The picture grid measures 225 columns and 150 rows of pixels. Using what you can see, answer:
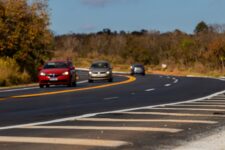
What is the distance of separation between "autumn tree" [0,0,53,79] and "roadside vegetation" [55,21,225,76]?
31.6m

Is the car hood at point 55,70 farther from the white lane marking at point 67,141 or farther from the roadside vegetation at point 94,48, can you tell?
the white lane marking at point 67,141

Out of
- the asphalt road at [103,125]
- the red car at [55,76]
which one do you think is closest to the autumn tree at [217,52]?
the red car at [55,76]

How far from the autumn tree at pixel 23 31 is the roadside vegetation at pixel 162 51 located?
31625 millimetres

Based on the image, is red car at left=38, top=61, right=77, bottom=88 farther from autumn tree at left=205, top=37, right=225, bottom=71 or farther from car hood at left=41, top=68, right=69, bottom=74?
autumn tree at left=205, top=37, right=225, bottom=71

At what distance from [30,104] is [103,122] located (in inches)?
285

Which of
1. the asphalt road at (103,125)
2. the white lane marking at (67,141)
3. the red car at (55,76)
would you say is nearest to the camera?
the white lane marking at (67,141)

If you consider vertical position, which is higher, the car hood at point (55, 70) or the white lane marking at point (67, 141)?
→ the car hood at point (55, 70)

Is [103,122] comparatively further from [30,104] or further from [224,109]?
[30,104]

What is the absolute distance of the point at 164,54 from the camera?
10675 centimetres

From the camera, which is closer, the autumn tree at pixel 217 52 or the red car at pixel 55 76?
the red car at pixel 55 76

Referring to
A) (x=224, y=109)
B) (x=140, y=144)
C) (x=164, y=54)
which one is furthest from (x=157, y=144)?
(x=164, y=54)

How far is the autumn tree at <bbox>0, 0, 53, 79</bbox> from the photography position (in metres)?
44.0

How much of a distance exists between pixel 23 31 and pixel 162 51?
65038 mm

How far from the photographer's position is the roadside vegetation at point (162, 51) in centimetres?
8539
